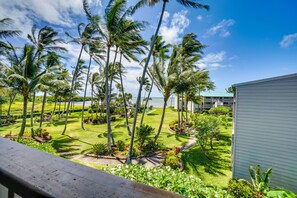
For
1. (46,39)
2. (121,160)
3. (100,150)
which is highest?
(46,39)

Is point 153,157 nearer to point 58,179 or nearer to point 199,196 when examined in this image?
point 199,196

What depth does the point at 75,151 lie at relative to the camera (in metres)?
11.6

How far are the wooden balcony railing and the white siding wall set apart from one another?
25.7 ft

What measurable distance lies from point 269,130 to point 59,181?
8149 mm

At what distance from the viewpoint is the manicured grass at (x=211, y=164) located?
7852 mm

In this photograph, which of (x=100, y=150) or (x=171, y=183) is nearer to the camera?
(x=171, y=183)

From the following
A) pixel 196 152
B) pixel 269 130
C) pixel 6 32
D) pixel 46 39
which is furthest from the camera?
pixel 46 39

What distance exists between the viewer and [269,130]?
661 centimetres

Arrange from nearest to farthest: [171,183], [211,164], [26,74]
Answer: [171,183] → [211,164] → [26,74]

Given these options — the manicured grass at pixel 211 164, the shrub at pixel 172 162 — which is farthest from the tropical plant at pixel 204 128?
the shrub at pixel 172 162

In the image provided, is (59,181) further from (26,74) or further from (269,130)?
(26,74)

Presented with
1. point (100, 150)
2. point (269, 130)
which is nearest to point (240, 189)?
point (269, 130)

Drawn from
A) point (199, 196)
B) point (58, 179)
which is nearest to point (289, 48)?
point (199, 196)

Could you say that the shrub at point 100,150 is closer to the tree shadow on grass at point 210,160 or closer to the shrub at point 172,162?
the shrub at point 172,162
